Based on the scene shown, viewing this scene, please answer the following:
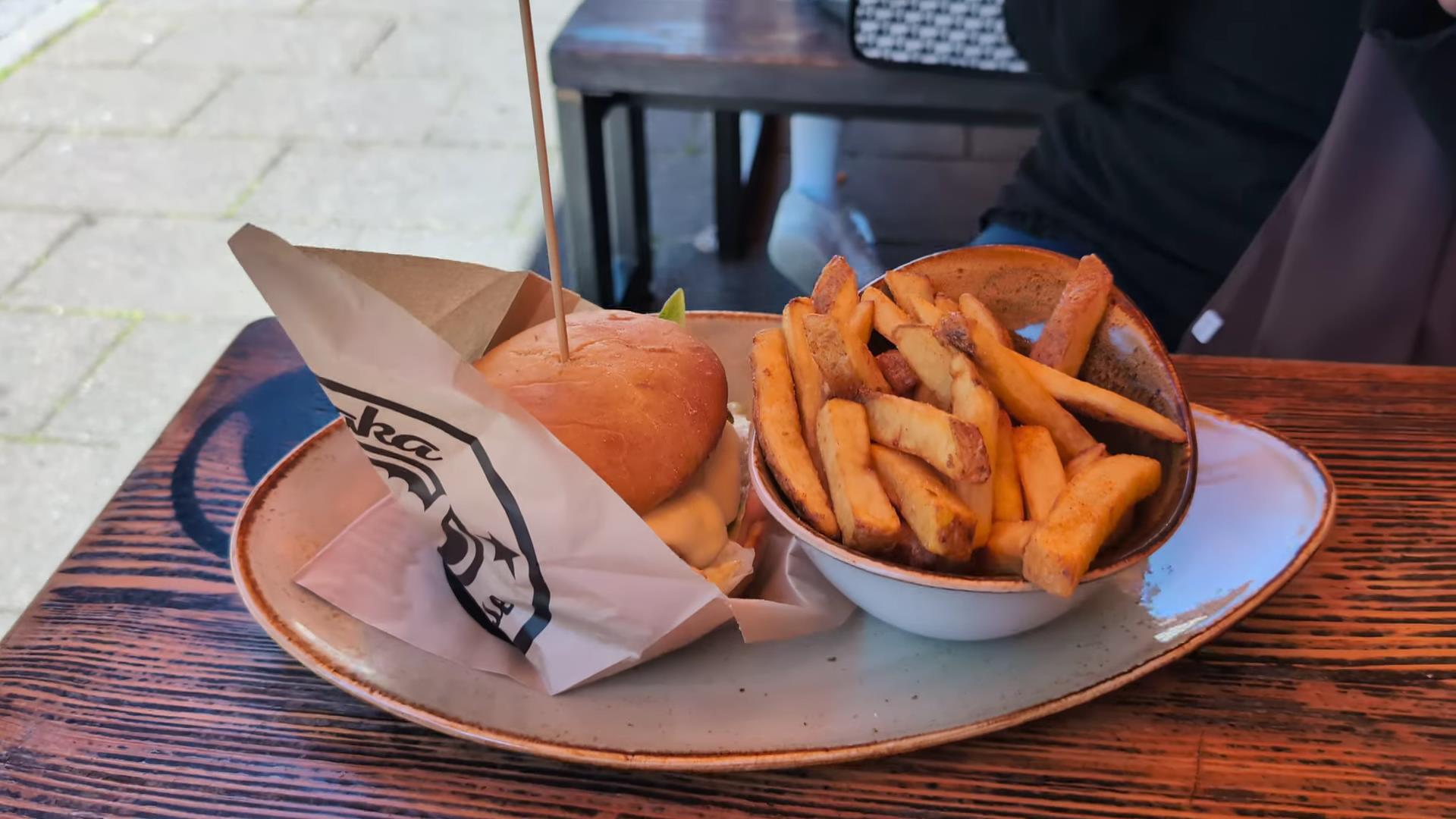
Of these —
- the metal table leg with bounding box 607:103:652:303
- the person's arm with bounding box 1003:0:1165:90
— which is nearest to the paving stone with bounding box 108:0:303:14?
the metal table leg with bounding box 607:103:652:303

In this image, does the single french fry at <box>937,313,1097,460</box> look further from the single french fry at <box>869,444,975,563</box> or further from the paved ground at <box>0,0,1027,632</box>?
the paved ground at <box>0,0,1027,632</box>

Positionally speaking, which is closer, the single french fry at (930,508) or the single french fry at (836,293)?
the single french fry at (930,508)

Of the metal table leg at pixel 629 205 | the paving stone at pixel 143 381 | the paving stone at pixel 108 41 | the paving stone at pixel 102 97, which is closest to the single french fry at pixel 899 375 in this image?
the metal table leg at pixel 629 205

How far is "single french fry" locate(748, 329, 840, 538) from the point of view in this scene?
74 centimetres

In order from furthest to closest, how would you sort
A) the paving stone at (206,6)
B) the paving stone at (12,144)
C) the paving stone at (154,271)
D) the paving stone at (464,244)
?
1. the paving stone at (206,6)
2. the paving stone at (12,144)
3. the paving stone at (464,244)
4. the paving stone at (154,271)

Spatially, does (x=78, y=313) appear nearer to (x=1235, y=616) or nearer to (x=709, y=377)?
(x=709, y=377)

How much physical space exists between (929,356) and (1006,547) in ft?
0.47

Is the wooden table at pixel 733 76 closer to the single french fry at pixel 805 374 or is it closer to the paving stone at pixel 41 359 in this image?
the single french fry at pixel 805 374

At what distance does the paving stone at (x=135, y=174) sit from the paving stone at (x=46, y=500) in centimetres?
93

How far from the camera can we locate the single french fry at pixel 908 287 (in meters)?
0.89

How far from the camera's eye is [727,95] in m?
1.86

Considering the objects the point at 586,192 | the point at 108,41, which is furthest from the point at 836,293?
the point at 108,41

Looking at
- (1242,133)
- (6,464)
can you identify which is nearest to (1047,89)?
(1242,133)

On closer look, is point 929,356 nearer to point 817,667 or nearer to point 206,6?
point 817,667
